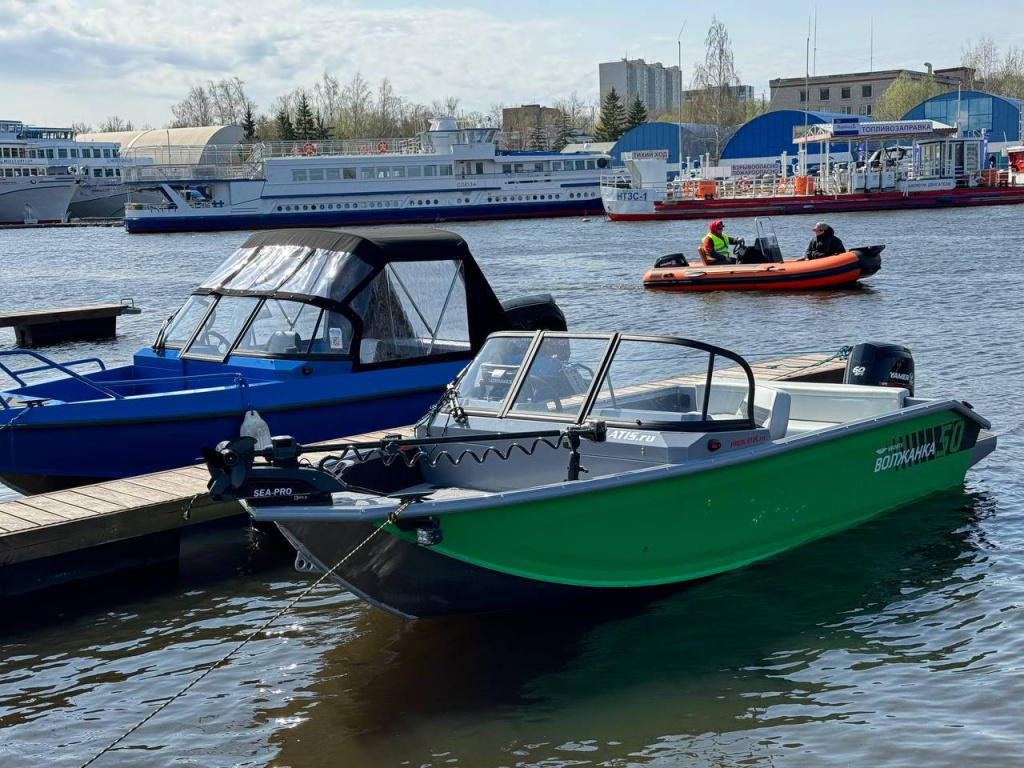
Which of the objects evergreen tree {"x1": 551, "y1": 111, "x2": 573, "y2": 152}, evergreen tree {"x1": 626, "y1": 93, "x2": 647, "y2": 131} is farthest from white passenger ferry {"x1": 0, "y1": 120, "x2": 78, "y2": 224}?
evergreen tree {"x1": 626, "y1": 93, "x2": 647, "y2": 131}

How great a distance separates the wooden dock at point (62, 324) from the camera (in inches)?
924

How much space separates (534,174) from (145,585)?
69.4m

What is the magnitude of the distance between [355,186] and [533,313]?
Answer: 61.9 meters

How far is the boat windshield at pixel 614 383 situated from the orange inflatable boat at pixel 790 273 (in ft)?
67.3

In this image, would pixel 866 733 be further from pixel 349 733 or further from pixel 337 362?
pixel 337 362

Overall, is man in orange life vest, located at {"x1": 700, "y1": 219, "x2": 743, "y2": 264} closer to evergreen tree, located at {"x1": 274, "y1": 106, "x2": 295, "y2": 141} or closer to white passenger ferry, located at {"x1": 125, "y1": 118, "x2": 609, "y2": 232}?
white passenger ferry, located at {"x1": 125, "y1": 118, "x2": 609, "y2": 232}

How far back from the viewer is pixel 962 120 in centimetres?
8781

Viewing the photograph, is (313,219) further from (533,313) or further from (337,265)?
(337,265)

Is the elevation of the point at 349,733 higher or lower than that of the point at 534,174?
lower

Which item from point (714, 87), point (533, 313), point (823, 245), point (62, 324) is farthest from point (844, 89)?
point (533, 313)

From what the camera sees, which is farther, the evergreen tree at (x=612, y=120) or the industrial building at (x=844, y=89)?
the industrial building at (x=844, y=89)

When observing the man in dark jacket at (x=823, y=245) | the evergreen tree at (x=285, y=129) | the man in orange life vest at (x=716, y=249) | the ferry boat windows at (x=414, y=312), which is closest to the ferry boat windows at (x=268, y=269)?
the ferry boat windows at (x=414, y=312)

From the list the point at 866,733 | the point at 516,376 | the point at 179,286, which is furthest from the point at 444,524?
the point at 179,286

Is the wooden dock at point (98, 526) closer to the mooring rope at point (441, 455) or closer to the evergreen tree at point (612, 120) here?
the mooring rope at point (441, 455)
